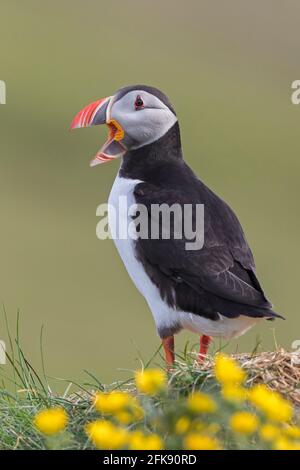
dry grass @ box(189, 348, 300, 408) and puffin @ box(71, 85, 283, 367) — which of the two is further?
puffin @ box(71, 85, 283, 367)

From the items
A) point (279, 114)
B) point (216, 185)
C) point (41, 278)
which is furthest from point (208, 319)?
point (279, 114)

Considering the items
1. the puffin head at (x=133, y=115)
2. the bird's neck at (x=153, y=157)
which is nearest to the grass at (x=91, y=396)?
the bird's neck at (x=153, y=157)

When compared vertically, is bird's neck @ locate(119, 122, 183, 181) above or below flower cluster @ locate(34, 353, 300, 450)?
above

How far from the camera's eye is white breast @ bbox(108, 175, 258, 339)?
7.01 meters

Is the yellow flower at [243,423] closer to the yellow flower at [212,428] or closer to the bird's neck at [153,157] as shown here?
the yellow flower at [212,428]

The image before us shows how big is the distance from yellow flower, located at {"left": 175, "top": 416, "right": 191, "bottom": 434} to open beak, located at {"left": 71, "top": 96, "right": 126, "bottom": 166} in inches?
127

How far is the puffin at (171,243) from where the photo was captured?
6.90 m

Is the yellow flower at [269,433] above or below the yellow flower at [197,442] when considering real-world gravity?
above

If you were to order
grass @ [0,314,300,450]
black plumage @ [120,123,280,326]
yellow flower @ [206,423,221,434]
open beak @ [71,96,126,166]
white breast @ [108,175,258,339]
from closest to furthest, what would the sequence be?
yellow flower @ [206,423,221,434] < grass @ [0,314,300,450] < black plumage @ [120,123,280,326] < white breast @ [108,175,258,339] < open beak @ [71,96,126,166]

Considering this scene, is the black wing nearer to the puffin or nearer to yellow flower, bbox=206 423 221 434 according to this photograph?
the puffin

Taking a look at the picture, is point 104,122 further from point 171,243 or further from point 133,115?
point 171,243

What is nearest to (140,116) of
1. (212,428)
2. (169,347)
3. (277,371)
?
(169,347)

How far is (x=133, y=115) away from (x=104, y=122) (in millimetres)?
182

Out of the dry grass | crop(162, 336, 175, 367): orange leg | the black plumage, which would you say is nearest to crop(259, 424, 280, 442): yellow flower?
the dry grass
